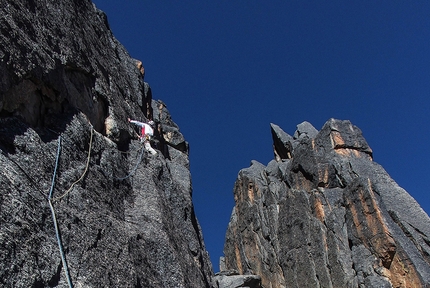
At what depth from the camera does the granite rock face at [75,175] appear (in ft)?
22.3

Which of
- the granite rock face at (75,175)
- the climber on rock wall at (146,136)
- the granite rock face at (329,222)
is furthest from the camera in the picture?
the granite rock face at (329,222)

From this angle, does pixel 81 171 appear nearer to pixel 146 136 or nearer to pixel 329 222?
pixel 146 136

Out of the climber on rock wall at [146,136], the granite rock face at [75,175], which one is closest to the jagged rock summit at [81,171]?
the granite rock face at [75,175]

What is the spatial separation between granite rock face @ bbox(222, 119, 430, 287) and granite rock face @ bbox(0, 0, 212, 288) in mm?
22327

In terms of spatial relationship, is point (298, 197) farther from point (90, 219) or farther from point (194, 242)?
point (90, 219)

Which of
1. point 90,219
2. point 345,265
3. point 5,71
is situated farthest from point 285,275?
point 5,71

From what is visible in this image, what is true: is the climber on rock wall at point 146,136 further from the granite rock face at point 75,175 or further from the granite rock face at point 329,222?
the granite rock face at point 329,222

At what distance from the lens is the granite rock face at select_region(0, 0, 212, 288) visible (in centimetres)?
680

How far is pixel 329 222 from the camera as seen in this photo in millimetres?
37625

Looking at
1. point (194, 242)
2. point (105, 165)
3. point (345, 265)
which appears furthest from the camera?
point (345, 265)

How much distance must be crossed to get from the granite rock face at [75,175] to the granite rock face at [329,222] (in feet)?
73.3

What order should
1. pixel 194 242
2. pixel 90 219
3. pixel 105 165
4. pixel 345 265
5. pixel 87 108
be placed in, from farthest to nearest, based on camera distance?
pixel 345 265, pixel 194 242, pixel 87 108, pixel 105 165, pixel 90 219

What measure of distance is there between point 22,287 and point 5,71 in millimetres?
4377

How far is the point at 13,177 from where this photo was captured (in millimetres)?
6879
